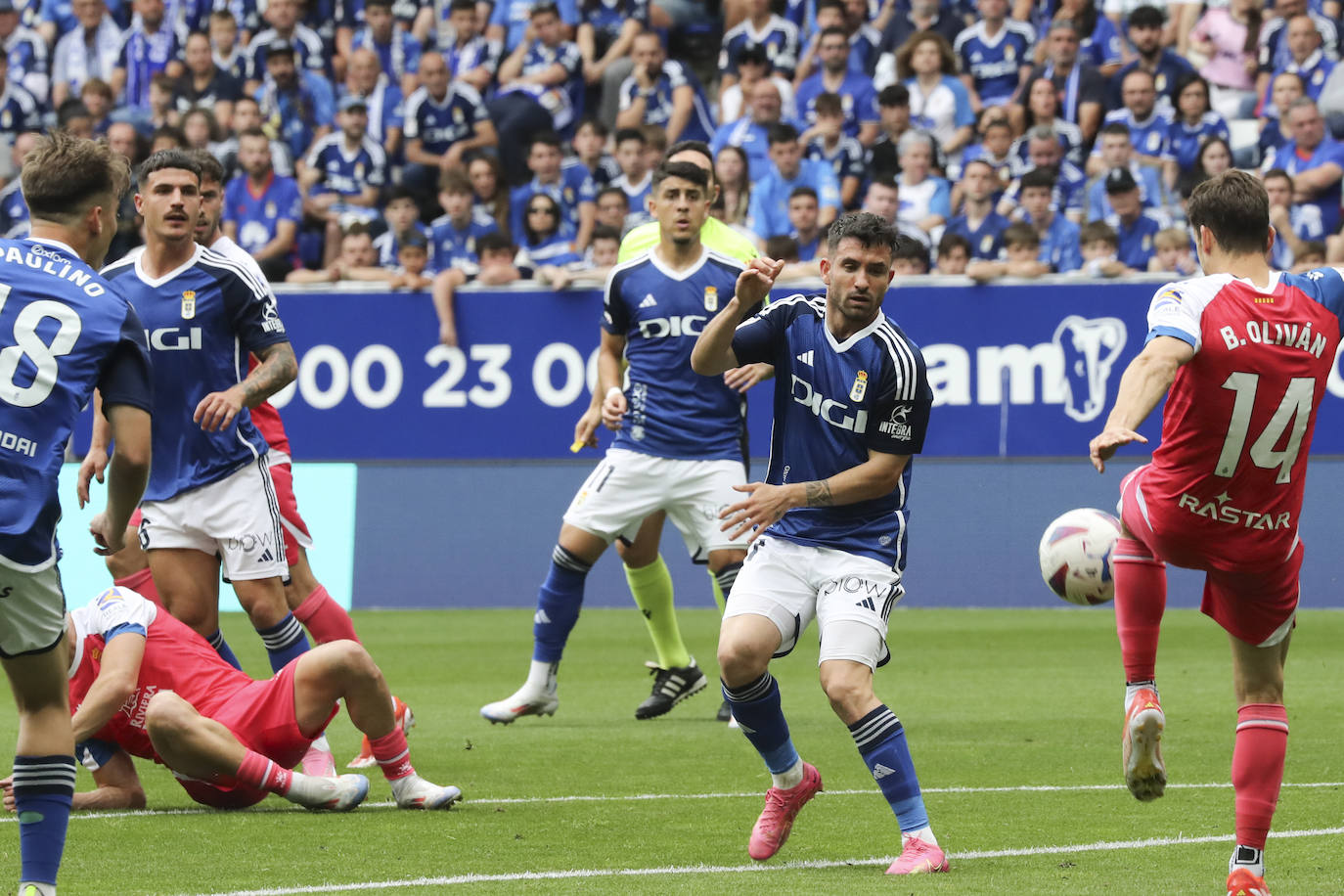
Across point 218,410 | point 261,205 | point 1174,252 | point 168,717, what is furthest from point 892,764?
point 261,205

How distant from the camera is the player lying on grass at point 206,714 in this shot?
20.3ft

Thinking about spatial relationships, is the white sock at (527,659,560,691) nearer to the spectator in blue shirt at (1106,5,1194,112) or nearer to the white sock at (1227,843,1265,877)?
the white sock at (1227,843,1265,877)

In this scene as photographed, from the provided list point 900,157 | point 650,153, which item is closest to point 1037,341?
point 900,157

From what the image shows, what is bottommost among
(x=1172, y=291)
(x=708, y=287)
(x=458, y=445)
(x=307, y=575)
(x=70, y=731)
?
(x=458, y=445)

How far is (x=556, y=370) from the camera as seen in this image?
1451cm

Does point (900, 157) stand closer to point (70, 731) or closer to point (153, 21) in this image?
point (153, 21)

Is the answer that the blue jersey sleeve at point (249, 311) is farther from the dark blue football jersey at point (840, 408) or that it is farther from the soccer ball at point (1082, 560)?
the soccer ball at point (1082, 560)

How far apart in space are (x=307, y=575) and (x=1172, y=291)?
4.20 m

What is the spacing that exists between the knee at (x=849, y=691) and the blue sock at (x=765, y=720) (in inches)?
10.1

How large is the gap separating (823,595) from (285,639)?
258 cm

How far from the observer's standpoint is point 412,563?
14.6 meters

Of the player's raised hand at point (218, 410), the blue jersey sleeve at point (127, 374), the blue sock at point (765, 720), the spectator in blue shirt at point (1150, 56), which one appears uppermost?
the spectator in blue shirt at point (1150, 56)

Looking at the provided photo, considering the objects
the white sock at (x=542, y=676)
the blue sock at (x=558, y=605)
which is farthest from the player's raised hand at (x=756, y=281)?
the white sock at (x=542, y=676)

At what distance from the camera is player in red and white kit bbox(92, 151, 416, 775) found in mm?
7652
